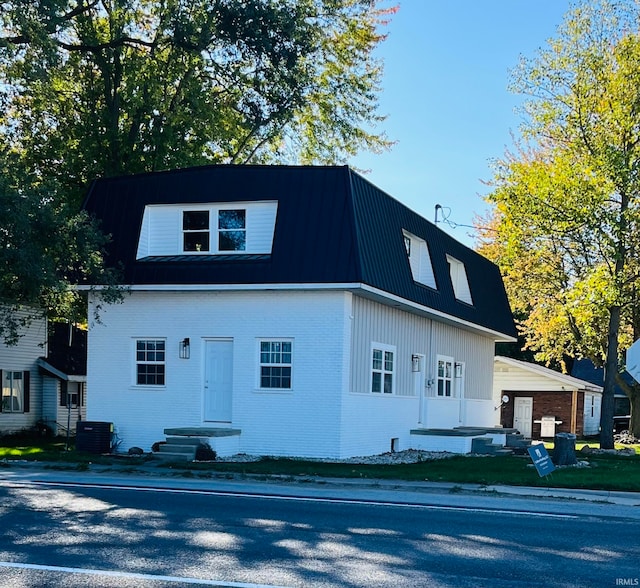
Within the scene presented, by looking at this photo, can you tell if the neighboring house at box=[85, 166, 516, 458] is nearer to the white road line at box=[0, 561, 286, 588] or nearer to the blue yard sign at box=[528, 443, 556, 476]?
the blue yard sign at box=[528, 443, 556, 476]

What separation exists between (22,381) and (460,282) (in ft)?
50.8

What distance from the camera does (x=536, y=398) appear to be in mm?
41969

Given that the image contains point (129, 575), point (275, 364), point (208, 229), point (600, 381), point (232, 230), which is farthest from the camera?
point (600, 381)

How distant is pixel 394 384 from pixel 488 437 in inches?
151

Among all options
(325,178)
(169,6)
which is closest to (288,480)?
(325,178)

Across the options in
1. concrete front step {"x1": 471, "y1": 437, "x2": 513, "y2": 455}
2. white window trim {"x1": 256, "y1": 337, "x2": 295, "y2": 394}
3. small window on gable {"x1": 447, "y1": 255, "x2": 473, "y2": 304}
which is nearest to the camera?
white window trim {"x1": 256, "y1": 337, "x2": 295, "y2": 394}

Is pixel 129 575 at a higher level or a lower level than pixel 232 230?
lower

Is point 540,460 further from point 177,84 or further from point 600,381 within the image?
point 600,381

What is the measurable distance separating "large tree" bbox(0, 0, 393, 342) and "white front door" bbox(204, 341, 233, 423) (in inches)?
138

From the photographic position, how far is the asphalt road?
25.9 ft

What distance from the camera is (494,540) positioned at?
9.86 meters

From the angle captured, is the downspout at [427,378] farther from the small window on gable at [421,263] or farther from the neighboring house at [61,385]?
the neighboring house at [61,385]

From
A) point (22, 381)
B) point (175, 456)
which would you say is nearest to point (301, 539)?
point (175, 456)

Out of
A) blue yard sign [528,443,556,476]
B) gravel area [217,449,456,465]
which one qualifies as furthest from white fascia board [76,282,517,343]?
blue yard sign [528,443,556,476]
